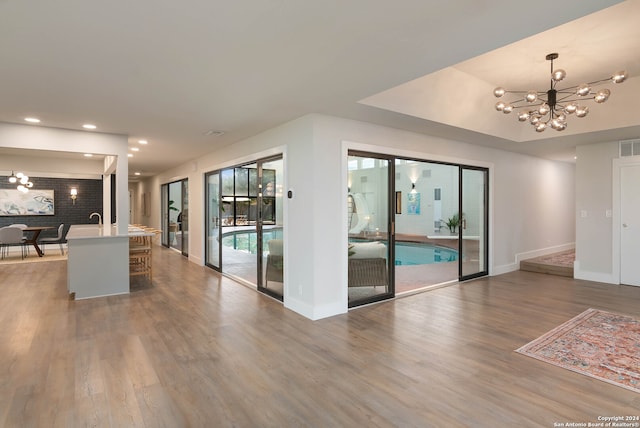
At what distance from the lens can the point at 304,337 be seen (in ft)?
11.4

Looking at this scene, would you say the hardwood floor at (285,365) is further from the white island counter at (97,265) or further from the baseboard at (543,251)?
the baseboard at (543,251)

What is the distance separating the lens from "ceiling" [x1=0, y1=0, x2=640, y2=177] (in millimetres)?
2035

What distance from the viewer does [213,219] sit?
24.2 feet

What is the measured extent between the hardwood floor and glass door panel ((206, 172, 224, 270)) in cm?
241

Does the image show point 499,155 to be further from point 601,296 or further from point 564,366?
point 564,366

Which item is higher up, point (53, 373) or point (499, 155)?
point (499, 155)

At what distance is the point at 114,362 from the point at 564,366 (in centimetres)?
389

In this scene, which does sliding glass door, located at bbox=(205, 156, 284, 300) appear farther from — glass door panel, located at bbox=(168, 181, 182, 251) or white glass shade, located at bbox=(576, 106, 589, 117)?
white glass shade, located at bbox=(576, 106, 589, 117)

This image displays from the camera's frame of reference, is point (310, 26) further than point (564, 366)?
No

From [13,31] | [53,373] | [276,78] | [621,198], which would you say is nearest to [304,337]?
[53,373]

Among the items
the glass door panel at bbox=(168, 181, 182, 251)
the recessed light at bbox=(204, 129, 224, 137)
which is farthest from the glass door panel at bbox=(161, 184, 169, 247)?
the recessed light at bbox=(204, 129, 224, 137)

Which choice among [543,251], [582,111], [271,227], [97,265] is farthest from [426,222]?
[97,265]

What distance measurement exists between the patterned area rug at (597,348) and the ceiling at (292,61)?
2704mm

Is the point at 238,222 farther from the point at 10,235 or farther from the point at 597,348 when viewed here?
the point at 597,348
